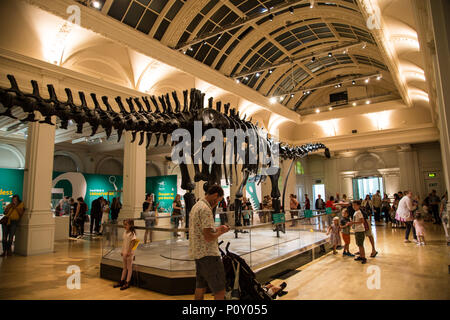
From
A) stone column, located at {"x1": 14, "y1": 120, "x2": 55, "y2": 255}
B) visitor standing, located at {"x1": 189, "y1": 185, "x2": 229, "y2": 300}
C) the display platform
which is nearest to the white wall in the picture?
the display platform

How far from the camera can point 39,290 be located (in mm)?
4492

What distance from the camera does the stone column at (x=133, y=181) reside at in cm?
984

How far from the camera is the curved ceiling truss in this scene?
32.1ft

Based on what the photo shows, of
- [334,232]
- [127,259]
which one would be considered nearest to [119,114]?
[127,259]

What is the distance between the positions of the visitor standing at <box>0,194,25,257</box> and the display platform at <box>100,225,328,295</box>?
3.54 meters

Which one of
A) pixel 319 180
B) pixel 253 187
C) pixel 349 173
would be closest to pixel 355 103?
pixel 349 173

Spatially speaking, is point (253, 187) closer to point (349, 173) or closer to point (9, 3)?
point (349, 173)

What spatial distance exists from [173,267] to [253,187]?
12.4 m

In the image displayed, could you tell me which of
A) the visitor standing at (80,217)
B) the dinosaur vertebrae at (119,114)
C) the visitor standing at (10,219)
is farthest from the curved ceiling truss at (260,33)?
the visitor standing at (80,217)

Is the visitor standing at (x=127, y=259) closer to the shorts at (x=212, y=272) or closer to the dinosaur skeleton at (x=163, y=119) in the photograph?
the dinosaur skeleton at (x=163, y=119)

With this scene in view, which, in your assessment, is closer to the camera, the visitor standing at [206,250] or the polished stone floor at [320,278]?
the visitor standing at [206,250]

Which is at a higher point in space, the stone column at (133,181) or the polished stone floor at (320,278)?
the stone column at (133,181)

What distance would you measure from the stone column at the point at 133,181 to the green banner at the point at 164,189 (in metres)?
6.14

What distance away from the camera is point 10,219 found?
23.5 ft
